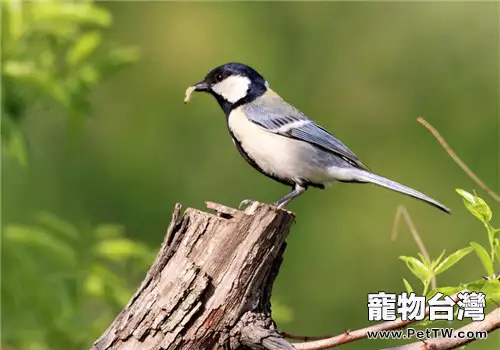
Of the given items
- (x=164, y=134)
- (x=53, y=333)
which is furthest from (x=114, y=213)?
(x=53, y=333)

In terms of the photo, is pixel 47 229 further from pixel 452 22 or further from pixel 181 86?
pixel 452 22

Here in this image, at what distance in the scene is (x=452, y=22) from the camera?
245 inches

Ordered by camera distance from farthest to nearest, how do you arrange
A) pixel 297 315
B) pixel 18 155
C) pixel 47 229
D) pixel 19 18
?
pixel 297 315, pixel 47 229, pixel 19 18, pixel 18 155

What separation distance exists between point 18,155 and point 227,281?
1254mm

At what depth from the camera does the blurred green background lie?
570cm

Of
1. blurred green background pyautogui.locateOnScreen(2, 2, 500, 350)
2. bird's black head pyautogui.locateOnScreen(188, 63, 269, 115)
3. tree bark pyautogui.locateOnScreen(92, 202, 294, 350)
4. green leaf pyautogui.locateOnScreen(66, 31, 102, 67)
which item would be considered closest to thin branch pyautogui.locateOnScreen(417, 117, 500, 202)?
tree bark pyautogui.locateOnScreen(92, 202, 294, 350)

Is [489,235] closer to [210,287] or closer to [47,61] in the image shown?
[210,287]

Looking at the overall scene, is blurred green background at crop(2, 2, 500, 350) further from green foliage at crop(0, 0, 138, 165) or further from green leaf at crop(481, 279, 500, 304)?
green leaf at crop(481, 279, 500, 304)

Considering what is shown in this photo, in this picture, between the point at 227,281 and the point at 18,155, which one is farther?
the point at 18,155

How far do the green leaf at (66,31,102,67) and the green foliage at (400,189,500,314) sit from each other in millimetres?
1689

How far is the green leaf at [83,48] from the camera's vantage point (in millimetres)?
3252

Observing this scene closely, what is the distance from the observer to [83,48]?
3277mm

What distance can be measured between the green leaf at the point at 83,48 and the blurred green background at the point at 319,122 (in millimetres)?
2063

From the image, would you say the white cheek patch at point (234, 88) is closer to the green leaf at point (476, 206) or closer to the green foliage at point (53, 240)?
the green foliage at point (53, 240)
